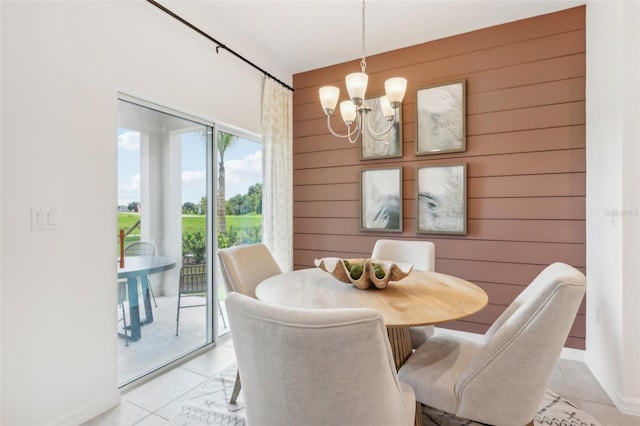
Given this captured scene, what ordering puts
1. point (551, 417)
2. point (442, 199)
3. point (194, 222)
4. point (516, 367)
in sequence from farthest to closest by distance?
point (442, 199) < point (194, 222) < point (551, 417) < point (516, 367)

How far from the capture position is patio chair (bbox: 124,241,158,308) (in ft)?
7.22

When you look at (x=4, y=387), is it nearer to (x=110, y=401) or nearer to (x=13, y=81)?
(x=110, y=401)

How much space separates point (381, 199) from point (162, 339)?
2.29 m

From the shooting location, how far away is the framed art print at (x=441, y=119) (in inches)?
114

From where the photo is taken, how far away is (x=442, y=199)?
294cm

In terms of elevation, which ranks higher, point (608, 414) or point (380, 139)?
point (380, 139)

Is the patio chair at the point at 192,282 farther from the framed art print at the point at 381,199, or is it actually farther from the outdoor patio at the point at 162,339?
the framed art print at the point at 381,199

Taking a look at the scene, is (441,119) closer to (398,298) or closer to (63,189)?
(398,298)

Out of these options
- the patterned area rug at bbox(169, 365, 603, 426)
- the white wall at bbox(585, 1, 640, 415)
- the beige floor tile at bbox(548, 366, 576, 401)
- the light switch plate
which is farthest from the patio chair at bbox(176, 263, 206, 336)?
the white wall at bbox(585, 1, 640, 415)

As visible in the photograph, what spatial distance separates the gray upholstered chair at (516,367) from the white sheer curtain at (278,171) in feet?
7.43

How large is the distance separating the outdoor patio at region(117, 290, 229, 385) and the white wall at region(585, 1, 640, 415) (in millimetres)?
3009

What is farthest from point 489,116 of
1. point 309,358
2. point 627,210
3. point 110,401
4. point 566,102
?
point 110,401

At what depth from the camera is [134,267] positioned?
2.23m

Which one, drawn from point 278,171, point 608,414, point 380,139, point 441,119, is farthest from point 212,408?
point 441,119
